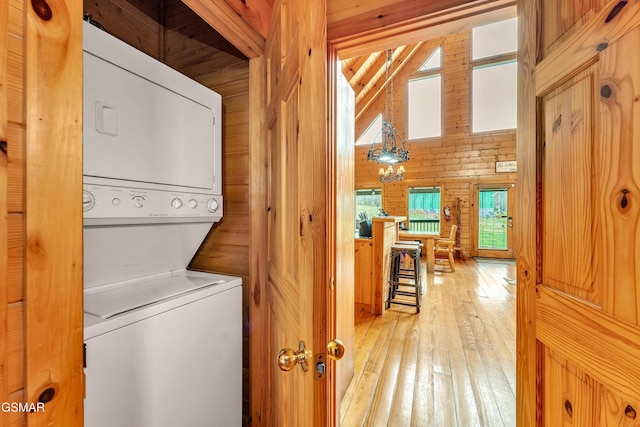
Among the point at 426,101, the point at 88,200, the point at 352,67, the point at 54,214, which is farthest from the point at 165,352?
the point at 426,101


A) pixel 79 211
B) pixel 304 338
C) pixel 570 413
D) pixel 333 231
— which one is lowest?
pixel 570 413

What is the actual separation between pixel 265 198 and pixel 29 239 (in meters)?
0.96

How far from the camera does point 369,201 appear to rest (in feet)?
28.2

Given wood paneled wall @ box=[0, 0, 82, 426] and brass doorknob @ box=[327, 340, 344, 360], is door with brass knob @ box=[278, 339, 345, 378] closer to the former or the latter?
brass doorknob @ box=[327, 340, 344, 360]

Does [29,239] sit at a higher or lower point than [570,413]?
higher

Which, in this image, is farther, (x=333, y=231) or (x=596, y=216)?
(x=333, y=231)

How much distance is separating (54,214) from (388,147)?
7.44 metres

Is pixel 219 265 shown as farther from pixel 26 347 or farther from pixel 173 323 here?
pixel 26 347

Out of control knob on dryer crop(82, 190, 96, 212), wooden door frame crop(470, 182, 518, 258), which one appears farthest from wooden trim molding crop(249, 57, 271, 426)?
wooden door frame crop(470, 182, 518, 258)

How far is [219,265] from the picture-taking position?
1.57 meters

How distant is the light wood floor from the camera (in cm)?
171

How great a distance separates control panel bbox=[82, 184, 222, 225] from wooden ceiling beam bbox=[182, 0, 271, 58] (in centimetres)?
77

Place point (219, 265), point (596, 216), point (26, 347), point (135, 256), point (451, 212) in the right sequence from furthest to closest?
point (451, 212) → point (219, 265) → point (135, 256) → point (596, 216) → point (26, 347)

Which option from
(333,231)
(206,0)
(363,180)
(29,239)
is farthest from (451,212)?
(29,239)
